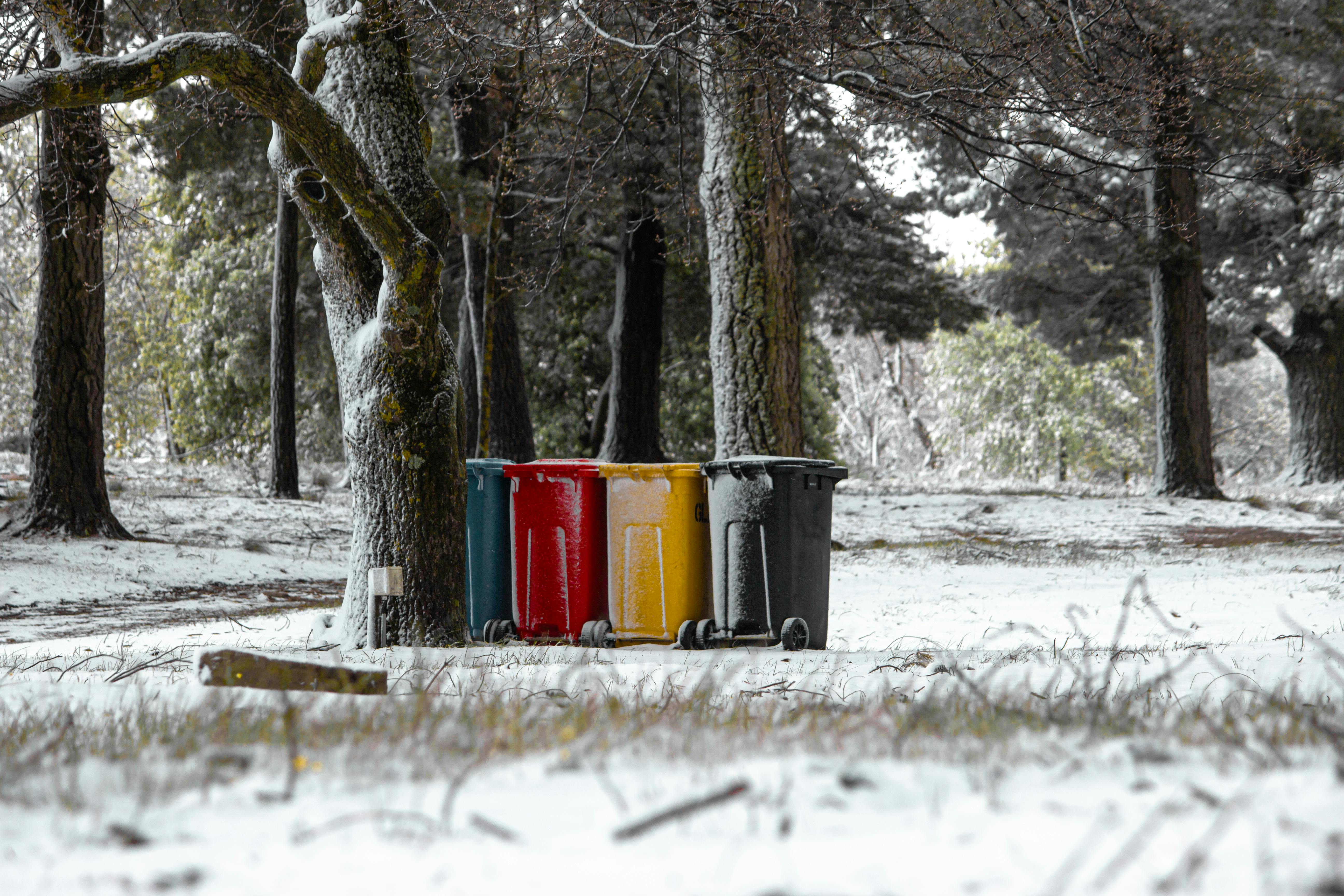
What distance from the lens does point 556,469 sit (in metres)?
6.71

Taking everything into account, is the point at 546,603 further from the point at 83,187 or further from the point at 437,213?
the point at 83,187

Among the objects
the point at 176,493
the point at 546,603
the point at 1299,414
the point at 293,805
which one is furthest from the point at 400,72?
the point at 1299,414

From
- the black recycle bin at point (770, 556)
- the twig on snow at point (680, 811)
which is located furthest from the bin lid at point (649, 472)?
the twig on snow at point (680, 811)

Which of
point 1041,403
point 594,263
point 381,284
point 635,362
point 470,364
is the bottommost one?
point 381,284

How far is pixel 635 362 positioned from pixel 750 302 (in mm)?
8202

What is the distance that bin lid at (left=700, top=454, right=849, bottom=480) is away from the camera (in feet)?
20.1

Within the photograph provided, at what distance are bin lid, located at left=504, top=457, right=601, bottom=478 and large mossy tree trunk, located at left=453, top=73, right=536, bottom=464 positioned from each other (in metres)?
5.29

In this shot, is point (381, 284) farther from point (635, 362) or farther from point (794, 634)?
point (635, 362)

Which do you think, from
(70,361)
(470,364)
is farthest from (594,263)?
(70,361)

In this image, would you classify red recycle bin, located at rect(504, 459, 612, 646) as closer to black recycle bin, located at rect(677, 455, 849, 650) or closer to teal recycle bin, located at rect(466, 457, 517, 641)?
teal recycle bin, located at rect(466, 457, 517, 641)

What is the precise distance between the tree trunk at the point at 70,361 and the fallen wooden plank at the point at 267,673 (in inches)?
343

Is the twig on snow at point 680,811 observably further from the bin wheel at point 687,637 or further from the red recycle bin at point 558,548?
the red recycle bin at point 558,548

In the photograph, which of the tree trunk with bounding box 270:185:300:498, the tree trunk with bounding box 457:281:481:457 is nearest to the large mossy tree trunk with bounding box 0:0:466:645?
the tree trunk with bounding box 457:281:481:457

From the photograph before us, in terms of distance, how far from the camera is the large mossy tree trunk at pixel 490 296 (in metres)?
13.1
